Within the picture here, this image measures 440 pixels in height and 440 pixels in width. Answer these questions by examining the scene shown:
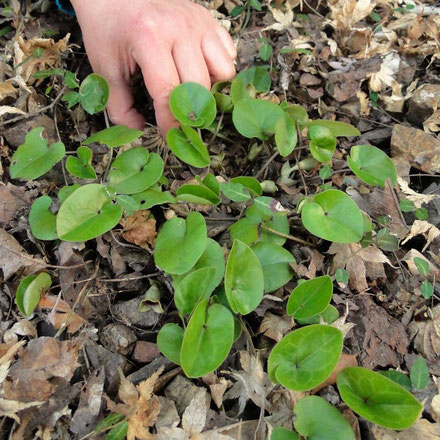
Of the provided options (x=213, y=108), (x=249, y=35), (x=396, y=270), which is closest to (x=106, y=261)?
(x=213, y=108)

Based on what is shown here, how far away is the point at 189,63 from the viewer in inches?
47.8

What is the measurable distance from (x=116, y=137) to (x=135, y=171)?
11 cm

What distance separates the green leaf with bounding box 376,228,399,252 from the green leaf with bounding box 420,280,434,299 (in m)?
0.11

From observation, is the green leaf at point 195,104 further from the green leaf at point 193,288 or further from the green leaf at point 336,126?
the green leaf at point 193,288

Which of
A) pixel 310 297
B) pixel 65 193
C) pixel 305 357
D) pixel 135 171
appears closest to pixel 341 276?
pixel 310 297

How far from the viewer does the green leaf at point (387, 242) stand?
1.09 meters

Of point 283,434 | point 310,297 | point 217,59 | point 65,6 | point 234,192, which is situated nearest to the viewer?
point 283,434

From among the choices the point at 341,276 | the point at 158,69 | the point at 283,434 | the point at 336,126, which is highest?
the point at 158,69

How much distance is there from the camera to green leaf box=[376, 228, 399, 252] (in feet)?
3.57

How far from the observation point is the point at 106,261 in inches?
43.1

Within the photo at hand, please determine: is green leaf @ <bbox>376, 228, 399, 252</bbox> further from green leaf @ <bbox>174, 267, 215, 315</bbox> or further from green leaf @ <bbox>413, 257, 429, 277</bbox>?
green leaf @ <bbox>174, 267, 215, 315</bbox>

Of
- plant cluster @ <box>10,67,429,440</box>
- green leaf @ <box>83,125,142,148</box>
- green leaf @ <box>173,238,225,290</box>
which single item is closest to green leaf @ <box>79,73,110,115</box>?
plant cluster @ <box>10,67,429,440</box>

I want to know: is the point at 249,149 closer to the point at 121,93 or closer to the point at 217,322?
the point at 121,93

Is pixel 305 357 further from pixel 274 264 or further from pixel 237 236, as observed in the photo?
pixel 237 236
